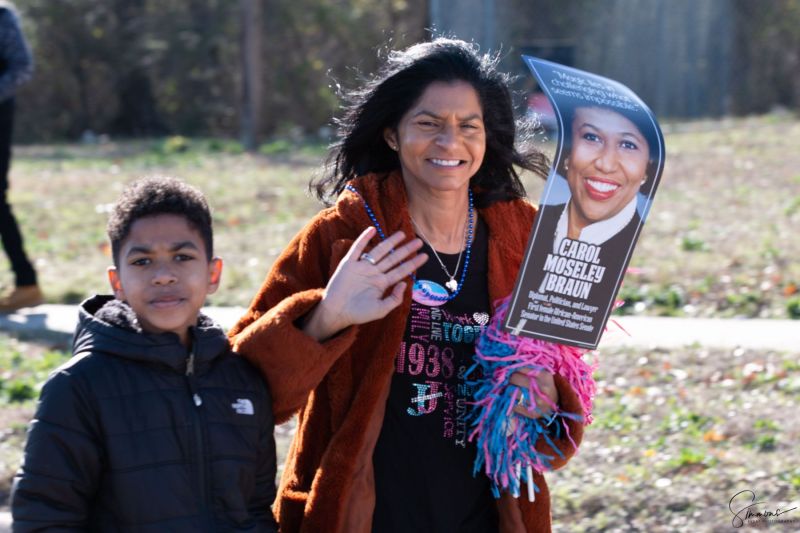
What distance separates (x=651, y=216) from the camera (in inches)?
374

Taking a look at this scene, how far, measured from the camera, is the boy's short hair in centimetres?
266

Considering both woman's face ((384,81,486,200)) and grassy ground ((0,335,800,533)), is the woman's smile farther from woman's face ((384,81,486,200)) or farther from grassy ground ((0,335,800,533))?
grassy ground ((0,335,800,533))

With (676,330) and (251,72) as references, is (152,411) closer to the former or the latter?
(676,330)

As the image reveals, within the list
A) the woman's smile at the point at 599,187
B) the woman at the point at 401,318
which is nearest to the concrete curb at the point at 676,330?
the woman at the point at 401,318

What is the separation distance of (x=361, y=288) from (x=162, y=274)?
463 mm

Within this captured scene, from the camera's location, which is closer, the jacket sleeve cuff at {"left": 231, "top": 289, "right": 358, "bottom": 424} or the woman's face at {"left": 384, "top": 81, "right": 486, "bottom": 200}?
the jacket sleeve cuff at {"left": 231, "top": 289, "right": 358, "bottom": 424}

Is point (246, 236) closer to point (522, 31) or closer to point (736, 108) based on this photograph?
point (522, 31)

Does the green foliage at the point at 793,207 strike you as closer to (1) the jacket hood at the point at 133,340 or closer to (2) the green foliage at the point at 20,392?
(2) the green foliage at the point at 20,392

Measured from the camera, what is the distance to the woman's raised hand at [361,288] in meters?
2.71

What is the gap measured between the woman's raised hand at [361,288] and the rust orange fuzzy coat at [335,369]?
0.11 feet

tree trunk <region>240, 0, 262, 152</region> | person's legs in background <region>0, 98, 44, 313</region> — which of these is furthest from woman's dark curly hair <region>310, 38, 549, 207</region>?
tree trunk <region>240, 0, 262, 152</region>

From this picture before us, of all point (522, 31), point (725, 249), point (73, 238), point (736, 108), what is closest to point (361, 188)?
point (725, 249)

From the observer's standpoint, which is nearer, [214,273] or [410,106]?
[214,273]

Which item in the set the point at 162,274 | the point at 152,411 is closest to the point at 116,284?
the point at 162,274
